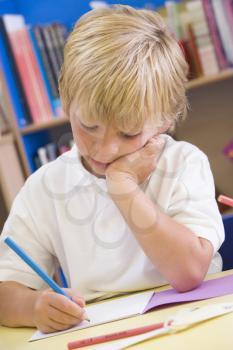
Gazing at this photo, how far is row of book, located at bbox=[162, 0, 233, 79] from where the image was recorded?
241 cm

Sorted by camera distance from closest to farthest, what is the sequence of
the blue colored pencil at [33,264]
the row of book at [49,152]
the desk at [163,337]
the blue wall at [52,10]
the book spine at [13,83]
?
1. the desk at [163,337]
2. the blue colored pencil at [33,264]
3. the book spine at [13,83]
4. the row of book at [49,152]
5. the blue wall at [52,10]

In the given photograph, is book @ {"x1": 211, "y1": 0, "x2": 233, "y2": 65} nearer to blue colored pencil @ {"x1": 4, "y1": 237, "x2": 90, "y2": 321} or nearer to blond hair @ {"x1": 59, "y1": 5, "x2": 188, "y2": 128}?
blond hair @ {"x1": 59, "y1": 5, "x2": 188, "y2": 128}

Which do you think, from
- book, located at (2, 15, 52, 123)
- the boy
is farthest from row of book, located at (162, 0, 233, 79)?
the boy

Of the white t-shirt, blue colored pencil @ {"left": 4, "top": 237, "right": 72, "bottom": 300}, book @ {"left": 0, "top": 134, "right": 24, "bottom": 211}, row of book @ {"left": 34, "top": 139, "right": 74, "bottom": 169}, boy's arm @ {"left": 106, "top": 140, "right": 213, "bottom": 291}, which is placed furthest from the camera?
row of book @ {"left": 34, "top": 139, "right": 74, "bottom": 169}

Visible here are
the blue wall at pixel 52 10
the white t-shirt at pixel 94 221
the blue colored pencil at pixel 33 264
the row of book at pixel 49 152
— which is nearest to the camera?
the blue colored pencil at pixel 33 264

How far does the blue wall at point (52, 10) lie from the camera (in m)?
2.72

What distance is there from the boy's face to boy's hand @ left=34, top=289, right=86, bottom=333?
249mm

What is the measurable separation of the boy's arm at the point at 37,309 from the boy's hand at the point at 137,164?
228 millimetres

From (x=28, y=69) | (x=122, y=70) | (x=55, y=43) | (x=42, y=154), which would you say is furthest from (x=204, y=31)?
(x=122, y=70)

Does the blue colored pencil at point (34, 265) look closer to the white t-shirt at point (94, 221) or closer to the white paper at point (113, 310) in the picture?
the white paper at point (113, 310)

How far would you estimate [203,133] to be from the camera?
2738mm

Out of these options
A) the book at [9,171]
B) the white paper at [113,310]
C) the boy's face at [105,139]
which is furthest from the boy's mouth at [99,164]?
the book at [9,171]

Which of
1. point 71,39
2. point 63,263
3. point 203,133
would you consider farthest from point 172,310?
point 203,133

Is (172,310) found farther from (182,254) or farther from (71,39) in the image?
(71,39)
